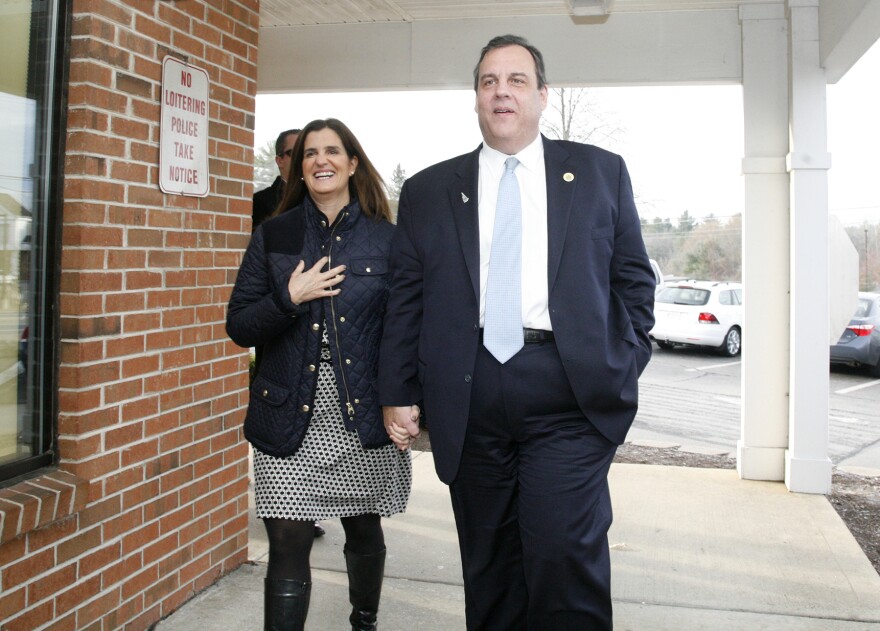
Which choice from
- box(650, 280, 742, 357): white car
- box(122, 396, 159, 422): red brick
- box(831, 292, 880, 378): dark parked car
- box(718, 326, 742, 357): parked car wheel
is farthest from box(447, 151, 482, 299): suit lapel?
box(718, 326, 742, 357): parked car wheel

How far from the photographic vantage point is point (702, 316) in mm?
17562

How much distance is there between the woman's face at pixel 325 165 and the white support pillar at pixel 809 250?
3962 mm

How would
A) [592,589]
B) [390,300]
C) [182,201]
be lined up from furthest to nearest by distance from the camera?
[182,201] < [390,300] < [592,589]

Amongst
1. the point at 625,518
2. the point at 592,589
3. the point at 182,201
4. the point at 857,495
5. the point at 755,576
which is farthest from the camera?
the point at 857,495

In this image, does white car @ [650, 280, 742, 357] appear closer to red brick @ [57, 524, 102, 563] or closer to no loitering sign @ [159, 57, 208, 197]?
no loitering sign @ [159, 57, 208, 197]

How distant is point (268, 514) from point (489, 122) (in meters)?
1.49

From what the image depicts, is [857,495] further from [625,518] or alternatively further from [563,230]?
[563,230]

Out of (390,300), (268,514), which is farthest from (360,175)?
(268,514)

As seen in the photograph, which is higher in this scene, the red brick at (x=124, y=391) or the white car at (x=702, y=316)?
the white car at (x=702, y=316)

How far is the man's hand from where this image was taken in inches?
110

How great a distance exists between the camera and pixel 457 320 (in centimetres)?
264

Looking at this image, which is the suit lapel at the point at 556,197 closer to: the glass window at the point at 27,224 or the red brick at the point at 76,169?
the red brick at the point at 76,169

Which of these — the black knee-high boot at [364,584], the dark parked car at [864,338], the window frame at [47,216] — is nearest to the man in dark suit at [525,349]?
the black knee-high boot at [364,584]

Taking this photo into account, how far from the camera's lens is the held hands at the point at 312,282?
284cm
